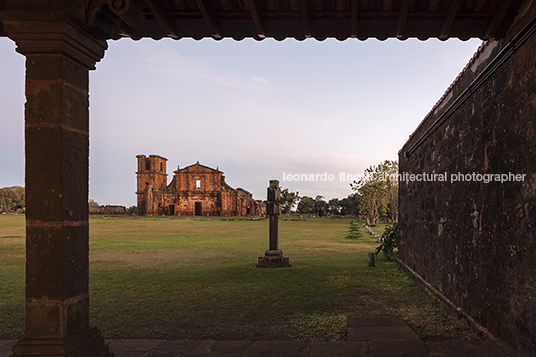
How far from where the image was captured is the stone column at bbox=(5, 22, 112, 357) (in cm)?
258

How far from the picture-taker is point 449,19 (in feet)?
10.2

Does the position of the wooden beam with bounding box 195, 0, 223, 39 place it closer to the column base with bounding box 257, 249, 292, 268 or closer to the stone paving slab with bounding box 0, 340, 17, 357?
the stone paving slab with bounding box 0, 340, 17, 357

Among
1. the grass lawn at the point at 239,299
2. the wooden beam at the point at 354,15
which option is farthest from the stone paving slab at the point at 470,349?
the wooden beam at the point at 354,15

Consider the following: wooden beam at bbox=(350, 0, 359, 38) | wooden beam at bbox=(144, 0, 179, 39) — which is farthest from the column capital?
wooden beam at bbox=(350, 0, 359, 38)

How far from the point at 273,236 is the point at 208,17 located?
6101 millimetres

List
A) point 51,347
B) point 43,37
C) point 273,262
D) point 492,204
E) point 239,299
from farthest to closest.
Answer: point 273,262, point 239,299, point 492,204, point 43,37, point 51,347

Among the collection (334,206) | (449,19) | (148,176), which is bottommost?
(334,206)

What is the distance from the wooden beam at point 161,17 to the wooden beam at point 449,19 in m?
2.64

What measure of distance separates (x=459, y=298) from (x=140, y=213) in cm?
5194

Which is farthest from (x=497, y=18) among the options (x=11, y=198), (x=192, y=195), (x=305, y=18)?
(x=11, y=198)

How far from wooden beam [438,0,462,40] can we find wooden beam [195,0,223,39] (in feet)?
7.17

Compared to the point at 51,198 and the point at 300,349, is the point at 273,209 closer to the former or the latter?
the point at 300,349

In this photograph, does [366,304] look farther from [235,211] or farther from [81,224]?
[235,211]

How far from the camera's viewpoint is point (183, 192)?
50750 mm
